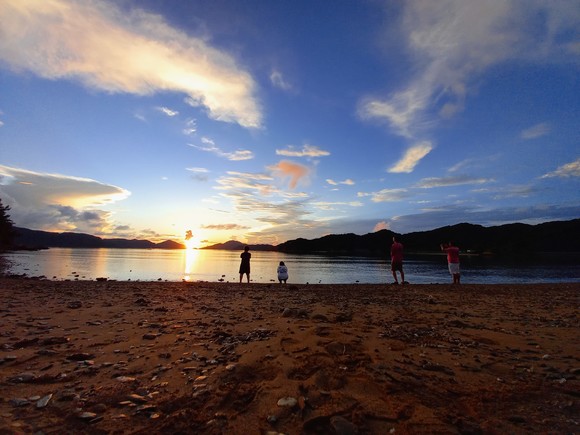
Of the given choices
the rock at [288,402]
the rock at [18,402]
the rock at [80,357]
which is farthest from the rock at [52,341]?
the rock at [288,402]

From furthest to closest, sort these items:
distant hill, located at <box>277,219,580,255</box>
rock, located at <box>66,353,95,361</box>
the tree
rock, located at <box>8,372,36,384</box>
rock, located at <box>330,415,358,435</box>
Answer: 1. distant hill, located at <box>277,219,580,255</box>
2. the tree
3. rock, located at <box>66,353,95,361</box>
4. rock, located at <box>8,372,36,384</box>
5. rock, located at <box>330,415,358,435</box>

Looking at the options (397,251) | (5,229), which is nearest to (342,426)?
(397,251)

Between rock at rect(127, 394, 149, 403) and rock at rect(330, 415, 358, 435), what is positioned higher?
rock at rect(127, 394, 149, 403)

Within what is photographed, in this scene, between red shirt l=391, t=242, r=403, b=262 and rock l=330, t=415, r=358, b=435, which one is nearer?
rock l=330, t=415, r=358, b=435

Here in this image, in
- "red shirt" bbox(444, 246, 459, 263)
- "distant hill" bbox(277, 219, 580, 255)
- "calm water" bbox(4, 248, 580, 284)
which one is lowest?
"calm water" bbox(4, 248, 580, 284)

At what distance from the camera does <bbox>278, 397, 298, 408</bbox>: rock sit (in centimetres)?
422

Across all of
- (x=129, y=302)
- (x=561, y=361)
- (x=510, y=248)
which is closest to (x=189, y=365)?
(x=561, y=361)

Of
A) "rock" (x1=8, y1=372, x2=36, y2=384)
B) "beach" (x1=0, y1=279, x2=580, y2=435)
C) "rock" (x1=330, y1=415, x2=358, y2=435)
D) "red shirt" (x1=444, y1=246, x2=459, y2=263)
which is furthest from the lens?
"red shirt" (x1=444, y1=246, x2=459, y2=263)

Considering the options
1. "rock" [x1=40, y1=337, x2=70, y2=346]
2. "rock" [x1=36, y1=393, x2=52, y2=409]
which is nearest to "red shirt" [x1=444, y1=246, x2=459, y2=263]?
"rock" [x1=40, y1=337, x2=70, y2=346]

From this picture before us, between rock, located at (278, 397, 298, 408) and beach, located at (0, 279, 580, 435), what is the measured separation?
1cm

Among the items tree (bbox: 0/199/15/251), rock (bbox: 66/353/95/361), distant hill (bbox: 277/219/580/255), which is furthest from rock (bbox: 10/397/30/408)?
distant hill (bbox: 277/219/580/255)

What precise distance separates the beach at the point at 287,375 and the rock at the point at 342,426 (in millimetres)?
16

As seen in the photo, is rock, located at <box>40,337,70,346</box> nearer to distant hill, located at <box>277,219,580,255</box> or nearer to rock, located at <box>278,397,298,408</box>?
rock, located at <box>278,397,298,408</box>

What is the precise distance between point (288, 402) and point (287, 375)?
0.83 metres
